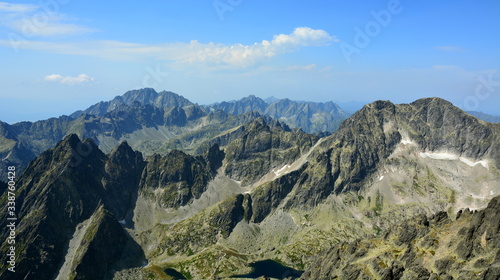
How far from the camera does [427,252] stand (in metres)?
114

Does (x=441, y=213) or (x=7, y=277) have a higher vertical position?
(x=441, y=213)

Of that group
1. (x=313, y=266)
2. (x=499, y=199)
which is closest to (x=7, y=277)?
(x=313, y=266)

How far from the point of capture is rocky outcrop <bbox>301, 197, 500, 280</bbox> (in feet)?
330

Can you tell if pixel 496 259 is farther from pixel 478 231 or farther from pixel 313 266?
pixel 313 266

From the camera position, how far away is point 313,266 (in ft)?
483

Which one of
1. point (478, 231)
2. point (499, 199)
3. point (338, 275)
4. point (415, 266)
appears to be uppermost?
point (499, 199)

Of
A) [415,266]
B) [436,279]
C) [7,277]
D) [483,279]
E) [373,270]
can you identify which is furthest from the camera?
[7,277]

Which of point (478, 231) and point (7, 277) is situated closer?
point (478, 231)

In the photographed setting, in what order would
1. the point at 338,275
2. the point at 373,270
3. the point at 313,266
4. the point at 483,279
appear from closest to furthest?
the point at 483,279
the point at 373,270
the point at 338,275
the point at 313,266

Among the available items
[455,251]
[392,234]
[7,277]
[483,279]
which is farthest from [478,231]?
[7,277]

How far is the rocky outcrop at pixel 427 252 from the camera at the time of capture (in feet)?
330

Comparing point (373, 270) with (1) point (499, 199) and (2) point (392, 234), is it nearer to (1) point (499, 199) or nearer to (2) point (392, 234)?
(2) point (392, 234)

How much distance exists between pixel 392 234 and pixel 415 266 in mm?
35358

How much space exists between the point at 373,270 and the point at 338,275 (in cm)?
1547
